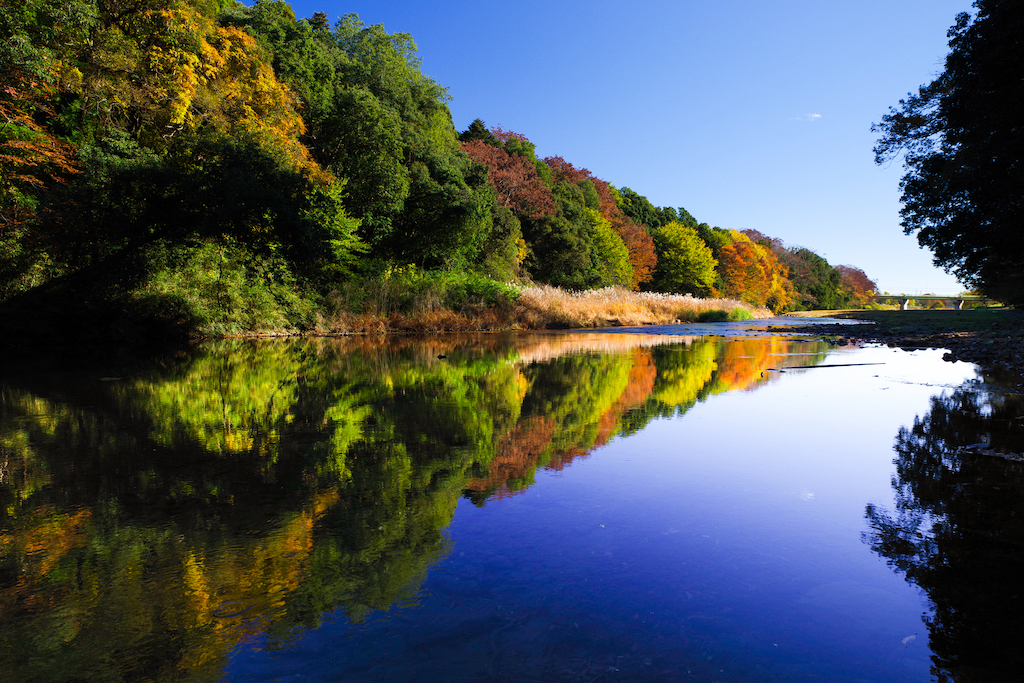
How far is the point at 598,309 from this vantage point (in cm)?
2338

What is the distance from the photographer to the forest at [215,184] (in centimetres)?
1177

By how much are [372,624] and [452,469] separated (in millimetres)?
1431

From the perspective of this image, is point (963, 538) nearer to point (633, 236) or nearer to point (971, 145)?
point (971, 145)

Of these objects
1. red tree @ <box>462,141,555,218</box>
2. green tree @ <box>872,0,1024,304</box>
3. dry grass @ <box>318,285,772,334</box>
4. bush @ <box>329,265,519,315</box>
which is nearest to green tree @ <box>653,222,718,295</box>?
red tree @ <box>462,141,555,218</box>

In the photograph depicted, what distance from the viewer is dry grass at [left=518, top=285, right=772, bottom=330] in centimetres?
2158

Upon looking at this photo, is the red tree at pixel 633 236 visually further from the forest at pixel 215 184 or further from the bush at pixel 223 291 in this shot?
the bush at pixel 223 291

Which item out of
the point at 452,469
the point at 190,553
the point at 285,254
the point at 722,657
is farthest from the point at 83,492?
the point at 285,254

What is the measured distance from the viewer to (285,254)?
48.7 ft

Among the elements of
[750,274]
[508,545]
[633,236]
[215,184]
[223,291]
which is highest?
[633,236]

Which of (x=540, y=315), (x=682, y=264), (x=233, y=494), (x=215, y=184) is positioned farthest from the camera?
(x=682, y=264)

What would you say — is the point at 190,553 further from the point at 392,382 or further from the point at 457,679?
the point at 392,382

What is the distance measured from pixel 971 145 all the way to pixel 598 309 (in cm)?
1391

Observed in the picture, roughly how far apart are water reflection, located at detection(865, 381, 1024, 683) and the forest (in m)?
13.4

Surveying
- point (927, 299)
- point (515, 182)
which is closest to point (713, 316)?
point (515, 182)
